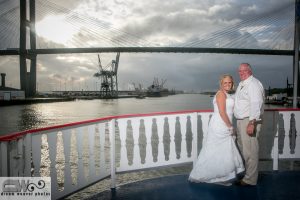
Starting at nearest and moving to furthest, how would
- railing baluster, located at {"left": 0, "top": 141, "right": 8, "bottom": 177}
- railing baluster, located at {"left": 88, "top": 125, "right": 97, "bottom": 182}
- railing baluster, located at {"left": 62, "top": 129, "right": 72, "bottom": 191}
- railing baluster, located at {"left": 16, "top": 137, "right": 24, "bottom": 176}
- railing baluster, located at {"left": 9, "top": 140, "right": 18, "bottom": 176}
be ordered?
railing baluster, located at {"left": 0, "top": 141, "right": 8, "bottom": 177} → railing baluster, located at {"left": 9, "top": 140, "right": 18, "bottom": 176} → railing baluster, located at {"left": 16, "top": 137, "right": 24, "bottom": 176} → railing baluster, located at {"left": 62, "top": 129, "right": 72, "bottom": 191} → railing baluster, located at {"left": 88, "top": 125, "right": 97, "bottom": 182}

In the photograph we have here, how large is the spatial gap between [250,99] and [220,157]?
2.65ft

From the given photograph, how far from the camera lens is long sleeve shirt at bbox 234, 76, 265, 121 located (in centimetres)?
398

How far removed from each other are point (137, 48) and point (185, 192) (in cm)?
3966

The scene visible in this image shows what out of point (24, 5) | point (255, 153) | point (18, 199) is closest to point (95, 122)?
point (18, 199)

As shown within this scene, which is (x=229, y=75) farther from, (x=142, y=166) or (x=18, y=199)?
(x=18, y=199)

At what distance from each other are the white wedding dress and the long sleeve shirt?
0.10 meters

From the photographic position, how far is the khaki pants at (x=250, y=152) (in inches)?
165

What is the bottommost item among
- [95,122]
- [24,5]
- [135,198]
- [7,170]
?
[135,198]

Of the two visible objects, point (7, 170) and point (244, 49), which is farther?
point (244, 49)

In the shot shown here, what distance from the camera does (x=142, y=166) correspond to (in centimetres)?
451

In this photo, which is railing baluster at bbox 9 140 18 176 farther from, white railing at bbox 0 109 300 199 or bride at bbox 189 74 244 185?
bride at bbox 189 74 244 185

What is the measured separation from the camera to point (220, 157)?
165 inches

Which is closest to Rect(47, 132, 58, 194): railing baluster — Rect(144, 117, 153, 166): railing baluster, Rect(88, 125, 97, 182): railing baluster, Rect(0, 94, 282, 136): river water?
Rect(88, 125, 97, 182): railing baluster

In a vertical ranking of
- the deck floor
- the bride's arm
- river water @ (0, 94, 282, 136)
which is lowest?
river water @ (0, 94, 282, 136)
